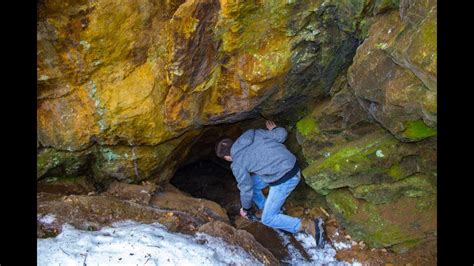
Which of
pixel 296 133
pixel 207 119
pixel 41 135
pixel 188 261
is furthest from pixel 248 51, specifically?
pixel 41 135

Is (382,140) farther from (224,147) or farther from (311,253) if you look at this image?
(224,147)

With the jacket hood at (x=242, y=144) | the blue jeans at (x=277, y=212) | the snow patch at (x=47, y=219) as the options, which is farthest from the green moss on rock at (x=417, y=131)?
the snow patch at (x=47, y=219)

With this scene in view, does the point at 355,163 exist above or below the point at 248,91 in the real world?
below

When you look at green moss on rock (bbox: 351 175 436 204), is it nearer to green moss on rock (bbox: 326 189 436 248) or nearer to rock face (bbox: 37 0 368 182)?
green moss on rock (bbox: 326 189 436 248)

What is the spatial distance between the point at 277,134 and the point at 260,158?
1.59ft

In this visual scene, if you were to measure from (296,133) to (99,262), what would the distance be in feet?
11.2

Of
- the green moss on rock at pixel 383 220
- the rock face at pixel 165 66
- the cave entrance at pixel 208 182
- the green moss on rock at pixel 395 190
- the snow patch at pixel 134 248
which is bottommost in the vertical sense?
the cave entrance at pixel 208 182

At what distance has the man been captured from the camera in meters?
5.85

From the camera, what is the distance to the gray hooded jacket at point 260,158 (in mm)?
5840

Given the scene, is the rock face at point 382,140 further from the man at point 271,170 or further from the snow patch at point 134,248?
the snow patch at point 134,248

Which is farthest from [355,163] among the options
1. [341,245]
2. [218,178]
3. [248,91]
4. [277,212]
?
[218,178]

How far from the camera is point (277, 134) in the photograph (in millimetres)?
6082

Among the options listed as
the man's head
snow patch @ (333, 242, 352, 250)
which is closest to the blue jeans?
snow patch @ (333, 242, 352, 250)

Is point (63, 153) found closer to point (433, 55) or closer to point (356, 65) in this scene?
point (356, 65)
